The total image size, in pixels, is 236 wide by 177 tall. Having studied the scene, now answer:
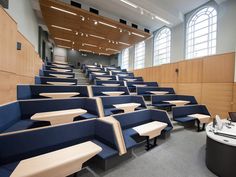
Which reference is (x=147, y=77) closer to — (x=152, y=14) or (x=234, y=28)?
(x=152, y=14)

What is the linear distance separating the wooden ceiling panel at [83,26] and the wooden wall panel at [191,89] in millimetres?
3763

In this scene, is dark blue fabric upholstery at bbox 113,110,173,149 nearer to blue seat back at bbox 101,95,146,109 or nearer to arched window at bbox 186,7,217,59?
blue seat back at bbox 101,95,146,109

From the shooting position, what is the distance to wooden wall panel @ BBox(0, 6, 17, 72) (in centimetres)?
189

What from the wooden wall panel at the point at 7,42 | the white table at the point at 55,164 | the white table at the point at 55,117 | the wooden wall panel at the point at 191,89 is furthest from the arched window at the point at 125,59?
the white table at the point at 55,164

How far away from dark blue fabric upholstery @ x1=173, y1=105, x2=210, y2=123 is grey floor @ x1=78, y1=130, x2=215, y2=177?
2.75ft

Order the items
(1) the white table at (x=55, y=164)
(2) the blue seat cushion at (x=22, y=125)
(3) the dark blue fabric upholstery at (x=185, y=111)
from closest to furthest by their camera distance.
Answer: (1) the white table at (x=55, y=164) < (2) the blue seat cushion at (x=22, y=125) < (3) the dark blue fabric upholstery at (x=185, y=111)

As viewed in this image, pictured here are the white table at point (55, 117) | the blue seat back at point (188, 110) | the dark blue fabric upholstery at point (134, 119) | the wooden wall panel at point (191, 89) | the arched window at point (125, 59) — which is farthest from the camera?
the arched window at point (125, 59)

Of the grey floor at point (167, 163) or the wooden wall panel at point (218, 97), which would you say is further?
the wooden wall panel at point (218, 97)

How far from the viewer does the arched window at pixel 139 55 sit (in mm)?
9973

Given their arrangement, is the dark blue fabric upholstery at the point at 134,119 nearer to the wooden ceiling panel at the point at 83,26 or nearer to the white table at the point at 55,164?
the white table at the point at 55,164

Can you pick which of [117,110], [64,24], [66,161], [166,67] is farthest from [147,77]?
[66,161]

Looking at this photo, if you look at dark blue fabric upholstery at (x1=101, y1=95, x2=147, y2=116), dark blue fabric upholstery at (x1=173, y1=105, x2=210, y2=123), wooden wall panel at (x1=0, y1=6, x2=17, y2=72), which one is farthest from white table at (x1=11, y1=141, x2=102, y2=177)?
dark blue fabric upholstery at (x1=173, y1=105, x2=210, y2=123)

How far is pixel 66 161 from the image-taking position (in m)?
1.32

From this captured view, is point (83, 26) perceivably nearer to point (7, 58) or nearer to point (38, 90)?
point (38, 90)
